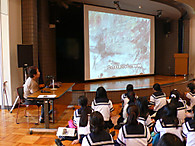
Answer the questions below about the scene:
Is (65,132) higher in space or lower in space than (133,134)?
lower

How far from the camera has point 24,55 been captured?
17.8 feet

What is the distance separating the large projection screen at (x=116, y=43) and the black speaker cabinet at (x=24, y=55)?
2.69 metres

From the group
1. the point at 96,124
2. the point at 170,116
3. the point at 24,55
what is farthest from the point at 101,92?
the point at 24,55

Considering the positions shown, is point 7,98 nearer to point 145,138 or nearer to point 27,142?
point 27,142

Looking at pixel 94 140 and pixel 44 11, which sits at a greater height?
pixel 44 11

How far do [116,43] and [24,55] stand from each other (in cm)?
422

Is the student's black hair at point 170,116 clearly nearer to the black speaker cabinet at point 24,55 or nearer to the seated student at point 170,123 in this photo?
the seated student at point 170,123

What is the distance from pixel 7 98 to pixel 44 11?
3120 millimetres

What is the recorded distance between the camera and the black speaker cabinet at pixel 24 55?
533 centimetres

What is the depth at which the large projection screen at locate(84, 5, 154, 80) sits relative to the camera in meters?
7.98

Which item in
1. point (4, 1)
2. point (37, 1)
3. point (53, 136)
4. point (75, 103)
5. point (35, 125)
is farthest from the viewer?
point (37, 1)

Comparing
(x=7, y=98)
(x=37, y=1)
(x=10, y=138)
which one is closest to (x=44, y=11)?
(x=37, y=1)

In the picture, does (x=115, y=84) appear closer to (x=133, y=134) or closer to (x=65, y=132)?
(x=65, y=132)

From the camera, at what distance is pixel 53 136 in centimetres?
375
